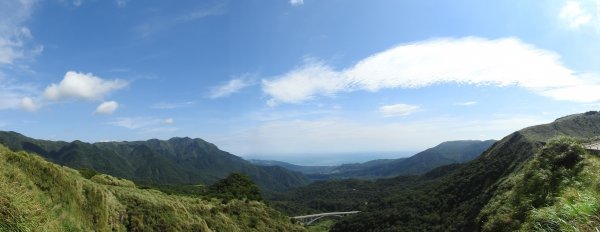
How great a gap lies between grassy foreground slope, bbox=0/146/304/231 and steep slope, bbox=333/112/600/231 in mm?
45455

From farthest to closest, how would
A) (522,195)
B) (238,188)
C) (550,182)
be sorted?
(238,188)
(522,195)
(550,182)

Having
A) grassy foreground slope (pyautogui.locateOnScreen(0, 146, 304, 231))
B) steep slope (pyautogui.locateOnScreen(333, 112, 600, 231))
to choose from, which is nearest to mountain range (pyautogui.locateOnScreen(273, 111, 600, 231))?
steep slope (pyautogui.locateOnScreen(333, 112, 600, 231))

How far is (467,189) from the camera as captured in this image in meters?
108

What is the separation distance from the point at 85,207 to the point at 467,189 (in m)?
103

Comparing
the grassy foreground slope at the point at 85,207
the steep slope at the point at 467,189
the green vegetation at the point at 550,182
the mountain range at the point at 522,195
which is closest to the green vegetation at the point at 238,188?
the grassy foreground slope at the point at 85,207

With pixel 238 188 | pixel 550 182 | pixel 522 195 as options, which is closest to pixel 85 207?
pixel 522 195

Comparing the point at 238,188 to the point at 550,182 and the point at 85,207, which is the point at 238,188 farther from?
the point at 550,182

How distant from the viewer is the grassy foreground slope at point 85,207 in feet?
42.1

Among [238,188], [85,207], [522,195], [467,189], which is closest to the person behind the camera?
[522,195]

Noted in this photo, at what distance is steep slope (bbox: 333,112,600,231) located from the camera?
3526 inches

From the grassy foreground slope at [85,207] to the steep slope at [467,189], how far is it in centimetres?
4545

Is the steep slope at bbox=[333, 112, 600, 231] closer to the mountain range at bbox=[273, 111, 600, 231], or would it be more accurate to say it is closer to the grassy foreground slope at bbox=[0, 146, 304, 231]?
the mountain range at bbox=[273, 111, 600, 231]

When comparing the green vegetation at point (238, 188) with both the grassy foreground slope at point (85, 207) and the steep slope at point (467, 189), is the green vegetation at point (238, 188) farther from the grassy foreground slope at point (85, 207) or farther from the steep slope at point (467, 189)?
the steep slope at point (467, 189)

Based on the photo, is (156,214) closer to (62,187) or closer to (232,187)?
(62,187)
